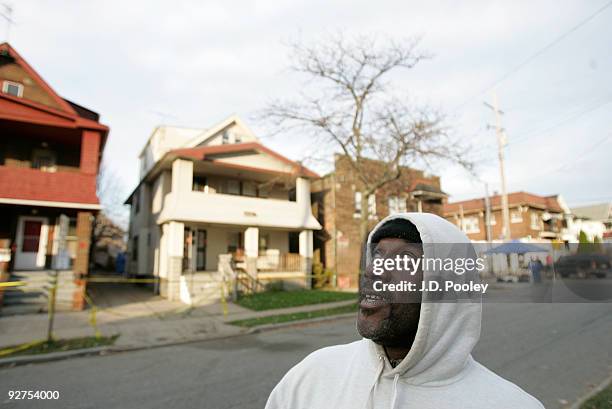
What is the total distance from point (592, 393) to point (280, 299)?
39.3 feet

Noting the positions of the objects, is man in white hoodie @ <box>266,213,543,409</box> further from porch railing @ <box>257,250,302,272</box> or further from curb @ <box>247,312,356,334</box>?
porch railing @ <box>257,250,302,272</box>

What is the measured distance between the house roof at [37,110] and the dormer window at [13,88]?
689mm

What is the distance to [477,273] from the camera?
1.39m

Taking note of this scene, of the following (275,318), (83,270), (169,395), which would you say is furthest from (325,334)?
(83,270)

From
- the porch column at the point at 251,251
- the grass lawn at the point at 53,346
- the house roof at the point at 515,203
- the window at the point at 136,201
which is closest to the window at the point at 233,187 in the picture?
the porch column at the point at 251,251

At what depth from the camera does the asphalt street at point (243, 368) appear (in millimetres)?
4789

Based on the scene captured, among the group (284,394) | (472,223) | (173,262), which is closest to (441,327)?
(284,394)

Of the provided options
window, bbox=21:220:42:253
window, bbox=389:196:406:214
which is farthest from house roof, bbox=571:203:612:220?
window, bbox=21:220:42:253

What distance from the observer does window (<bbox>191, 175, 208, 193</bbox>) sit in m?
20.2

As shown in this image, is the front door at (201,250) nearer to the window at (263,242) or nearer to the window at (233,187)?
the window at (233,187)

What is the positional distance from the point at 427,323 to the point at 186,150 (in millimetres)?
17568

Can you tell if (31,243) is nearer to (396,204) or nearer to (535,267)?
(535,267)

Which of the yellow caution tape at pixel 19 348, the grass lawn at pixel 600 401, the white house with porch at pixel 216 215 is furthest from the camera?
the white house with porch at pixel 216 215

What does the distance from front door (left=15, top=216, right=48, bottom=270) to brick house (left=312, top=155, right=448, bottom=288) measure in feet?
47.3
